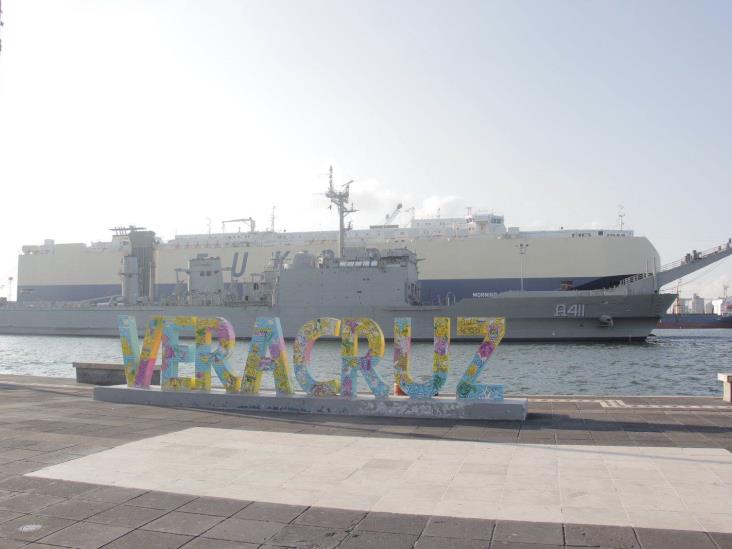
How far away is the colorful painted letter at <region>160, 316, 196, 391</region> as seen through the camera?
35.6ft

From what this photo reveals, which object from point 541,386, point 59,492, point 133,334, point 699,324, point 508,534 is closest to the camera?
point 508,534

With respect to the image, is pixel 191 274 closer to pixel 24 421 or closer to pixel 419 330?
pixel 419 330

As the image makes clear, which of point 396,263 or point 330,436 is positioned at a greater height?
point 396,263

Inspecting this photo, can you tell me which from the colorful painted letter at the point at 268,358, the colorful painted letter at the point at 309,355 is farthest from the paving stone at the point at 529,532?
the colorful painted letter at the point at 268,358

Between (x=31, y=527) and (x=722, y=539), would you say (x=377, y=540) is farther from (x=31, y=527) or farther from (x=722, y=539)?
(x=31, y=527)

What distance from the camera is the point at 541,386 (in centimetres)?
1877

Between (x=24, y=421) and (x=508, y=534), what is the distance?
7.15 m

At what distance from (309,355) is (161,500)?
4947 millimetres

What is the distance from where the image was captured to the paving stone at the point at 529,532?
170 inches

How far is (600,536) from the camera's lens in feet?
14.3

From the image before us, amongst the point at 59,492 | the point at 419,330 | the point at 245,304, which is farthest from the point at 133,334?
the point at 245,304

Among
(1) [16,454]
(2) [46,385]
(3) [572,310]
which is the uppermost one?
(3) [572,310]

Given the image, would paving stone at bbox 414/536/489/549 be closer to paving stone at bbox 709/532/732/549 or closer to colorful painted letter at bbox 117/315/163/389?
paving stone at bbox 709/532/732/549

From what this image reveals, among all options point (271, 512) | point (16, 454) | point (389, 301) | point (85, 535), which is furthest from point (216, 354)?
point (389, 301)
